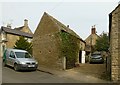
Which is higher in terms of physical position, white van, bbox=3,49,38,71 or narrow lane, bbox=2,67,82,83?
white van, bbox=3,49,38,71

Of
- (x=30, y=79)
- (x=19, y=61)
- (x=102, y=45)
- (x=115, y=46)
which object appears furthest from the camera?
(x=102, y=45)

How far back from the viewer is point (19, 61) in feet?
62.2

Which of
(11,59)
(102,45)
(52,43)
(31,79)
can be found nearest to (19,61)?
(11,59)

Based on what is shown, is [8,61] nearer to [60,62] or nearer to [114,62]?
[60,62]

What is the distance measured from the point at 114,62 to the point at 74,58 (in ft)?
29.7

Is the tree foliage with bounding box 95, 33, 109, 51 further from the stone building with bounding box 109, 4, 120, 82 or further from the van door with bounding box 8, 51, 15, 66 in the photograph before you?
the stone building with bounding box 109, 4, 120, 82

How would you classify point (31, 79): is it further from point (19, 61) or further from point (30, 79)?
point (19, 61)

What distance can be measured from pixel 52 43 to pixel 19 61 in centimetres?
577

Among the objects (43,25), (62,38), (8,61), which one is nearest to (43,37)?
(43,25)

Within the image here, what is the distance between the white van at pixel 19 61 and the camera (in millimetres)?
18891

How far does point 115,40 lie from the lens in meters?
16.0

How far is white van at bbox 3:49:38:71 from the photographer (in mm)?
18891

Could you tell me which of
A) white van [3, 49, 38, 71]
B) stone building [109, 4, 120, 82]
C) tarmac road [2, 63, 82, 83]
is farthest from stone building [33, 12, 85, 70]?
stone building [109, 4, 120, 82]

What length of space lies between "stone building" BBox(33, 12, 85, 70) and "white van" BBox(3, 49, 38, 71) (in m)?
3.20
